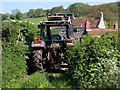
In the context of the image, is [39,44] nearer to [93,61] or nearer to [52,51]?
[52,51]

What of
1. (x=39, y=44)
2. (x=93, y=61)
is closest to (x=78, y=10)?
(x=39, y=44)

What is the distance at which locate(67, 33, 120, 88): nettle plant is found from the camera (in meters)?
9.25

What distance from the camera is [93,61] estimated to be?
1017 cm

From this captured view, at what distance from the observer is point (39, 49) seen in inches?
500

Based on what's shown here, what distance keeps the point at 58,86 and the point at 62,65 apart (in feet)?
10.6

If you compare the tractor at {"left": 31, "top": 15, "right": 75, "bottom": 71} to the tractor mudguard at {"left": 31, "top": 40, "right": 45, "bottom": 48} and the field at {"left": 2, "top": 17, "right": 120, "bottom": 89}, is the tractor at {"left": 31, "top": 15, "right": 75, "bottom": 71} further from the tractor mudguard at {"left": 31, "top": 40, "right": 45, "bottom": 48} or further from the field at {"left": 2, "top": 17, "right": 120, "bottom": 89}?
the field at {"left": 2, "top": 17, "right": 120, "bottom": 89}

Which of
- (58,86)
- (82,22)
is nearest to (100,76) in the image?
(58,86)

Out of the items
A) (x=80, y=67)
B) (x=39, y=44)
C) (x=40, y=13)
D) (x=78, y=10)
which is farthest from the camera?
(x=40, y=13)

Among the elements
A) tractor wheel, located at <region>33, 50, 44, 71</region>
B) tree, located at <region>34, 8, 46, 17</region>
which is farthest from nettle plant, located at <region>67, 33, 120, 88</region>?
tree, located at <region>34, 8, 46, 17</region>

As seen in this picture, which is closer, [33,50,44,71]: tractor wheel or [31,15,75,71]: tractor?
[33,50,44,71]: tractor wheel

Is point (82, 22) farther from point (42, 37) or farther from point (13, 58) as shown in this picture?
point (13, 58)

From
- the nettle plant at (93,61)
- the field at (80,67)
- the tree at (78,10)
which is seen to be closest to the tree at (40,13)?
the tree at (78,10)

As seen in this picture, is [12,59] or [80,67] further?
[12,59]

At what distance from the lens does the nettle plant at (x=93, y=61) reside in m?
9.25
